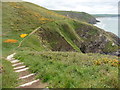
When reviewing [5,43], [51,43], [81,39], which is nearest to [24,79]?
[5,43]

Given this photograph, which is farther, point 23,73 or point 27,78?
point 23,73

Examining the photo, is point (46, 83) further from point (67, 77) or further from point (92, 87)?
point (92, 87)

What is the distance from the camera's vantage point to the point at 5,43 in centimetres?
4350

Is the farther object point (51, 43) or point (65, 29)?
point (65, 29)

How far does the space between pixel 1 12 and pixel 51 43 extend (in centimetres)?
3491

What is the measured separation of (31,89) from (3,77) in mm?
3769

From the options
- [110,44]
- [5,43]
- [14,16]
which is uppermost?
[14,16]

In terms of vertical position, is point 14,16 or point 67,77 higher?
point 14,16

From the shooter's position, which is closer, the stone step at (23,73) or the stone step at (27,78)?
the stone step at (27,78)

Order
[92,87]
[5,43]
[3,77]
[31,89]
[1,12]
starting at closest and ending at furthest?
[92,87] → [31,89] → [3,77] → [5,43] → [1,12]

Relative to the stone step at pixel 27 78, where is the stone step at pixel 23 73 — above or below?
below

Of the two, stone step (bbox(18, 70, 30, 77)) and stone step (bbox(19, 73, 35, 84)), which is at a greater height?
stone step (bbox(19, 73, 35, 84))

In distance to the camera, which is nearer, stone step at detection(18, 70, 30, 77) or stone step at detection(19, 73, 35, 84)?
stone step at detection(19, 73, 35, 84)

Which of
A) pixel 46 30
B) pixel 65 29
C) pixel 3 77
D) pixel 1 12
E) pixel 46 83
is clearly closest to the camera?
pixel 46 83
